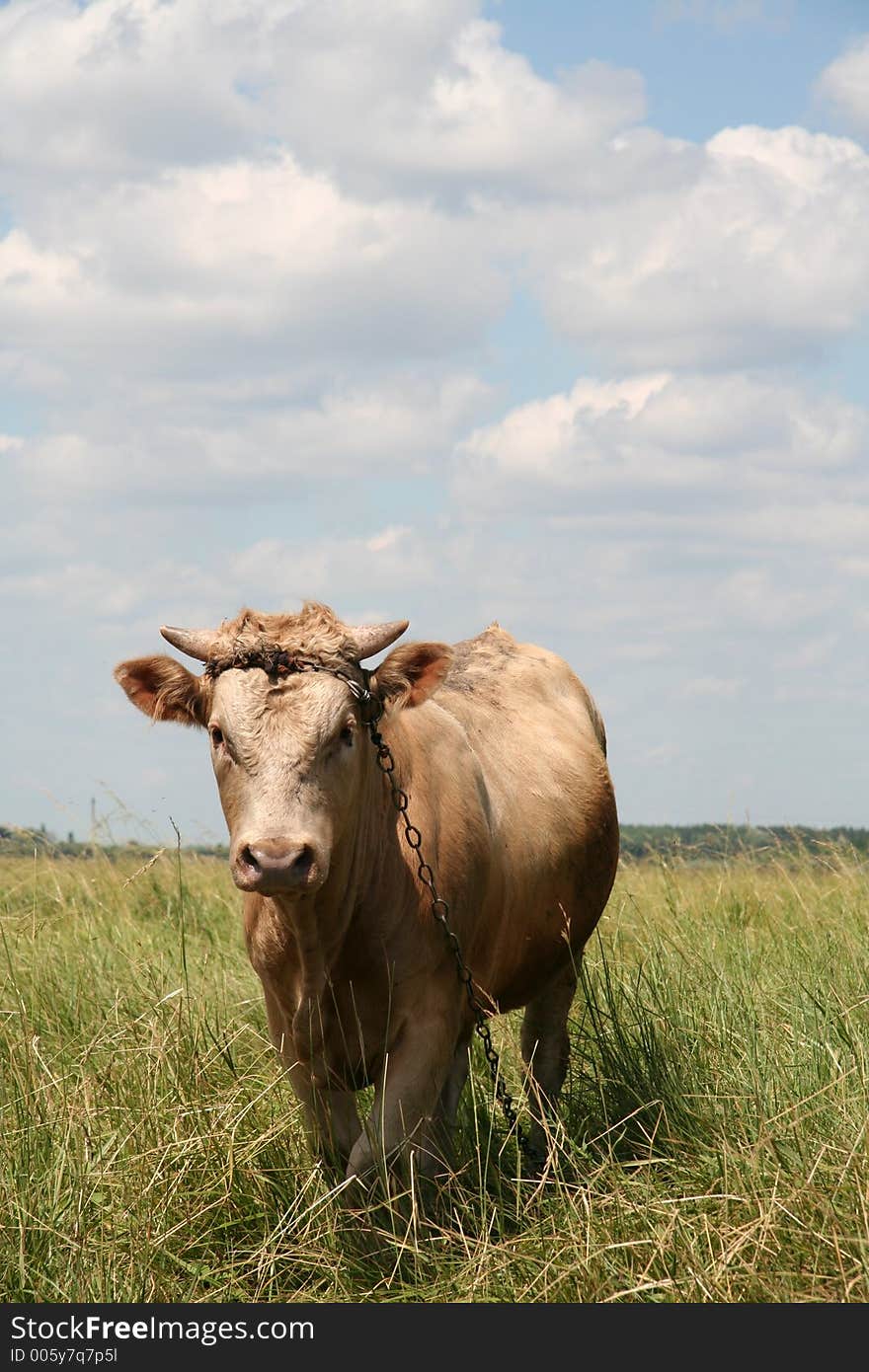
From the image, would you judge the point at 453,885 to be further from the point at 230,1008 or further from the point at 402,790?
the point at 230,1008

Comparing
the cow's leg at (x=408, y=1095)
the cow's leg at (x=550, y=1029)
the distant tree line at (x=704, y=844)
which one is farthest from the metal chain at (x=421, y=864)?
the distant tree line at (x=704, y=844)

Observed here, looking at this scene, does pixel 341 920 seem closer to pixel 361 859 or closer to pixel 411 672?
pixel 361 859

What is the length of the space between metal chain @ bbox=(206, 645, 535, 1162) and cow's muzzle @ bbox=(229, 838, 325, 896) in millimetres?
719

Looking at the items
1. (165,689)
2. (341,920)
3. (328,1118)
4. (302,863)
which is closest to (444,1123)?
(328,1118)

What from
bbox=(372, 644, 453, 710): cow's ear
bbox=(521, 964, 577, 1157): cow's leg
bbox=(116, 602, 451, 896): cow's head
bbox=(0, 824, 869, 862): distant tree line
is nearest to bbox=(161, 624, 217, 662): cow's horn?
bbox=(116, 602, 451, 896): cow's head

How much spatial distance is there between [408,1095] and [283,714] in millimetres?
1442

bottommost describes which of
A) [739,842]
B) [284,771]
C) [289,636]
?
[739,842]

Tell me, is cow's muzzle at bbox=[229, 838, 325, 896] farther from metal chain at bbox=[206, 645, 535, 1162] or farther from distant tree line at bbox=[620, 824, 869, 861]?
distant tree line at bbox=[620, 824, 869, 861]

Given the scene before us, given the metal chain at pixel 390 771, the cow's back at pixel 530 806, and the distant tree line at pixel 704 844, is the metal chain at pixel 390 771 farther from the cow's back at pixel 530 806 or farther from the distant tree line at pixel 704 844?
the distant tree line at pixel 704 844

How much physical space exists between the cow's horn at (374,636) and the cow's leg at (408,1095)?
131 cm

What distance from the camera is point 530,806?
6543mm

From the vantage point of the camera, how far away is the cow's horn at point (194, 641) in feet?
17.0

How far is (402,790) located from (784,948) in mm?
2997

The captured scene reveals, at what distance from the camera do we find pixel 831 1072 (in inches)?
207
